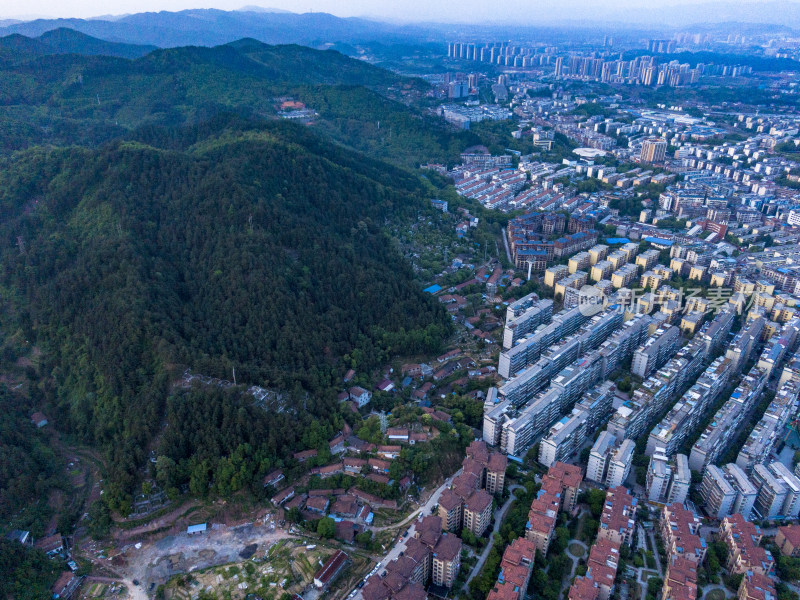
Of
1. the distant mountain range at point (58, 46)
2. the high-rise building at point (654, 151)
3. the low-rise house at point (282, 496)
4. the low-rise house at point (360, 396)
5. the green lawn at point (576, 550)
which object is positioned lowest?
the green lawn at point (576, 550)

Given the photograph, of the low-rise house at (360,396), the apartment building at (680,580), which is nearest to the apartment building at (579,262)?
the low-rise house at (360,396)

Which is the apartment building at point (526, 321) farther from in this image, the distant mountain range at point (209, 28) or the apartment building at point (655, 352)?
the distant mountain range at point (209, 28)

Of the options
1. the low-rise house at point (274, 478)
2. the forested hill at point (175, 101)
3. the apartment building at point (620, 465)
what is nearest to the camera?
the low-rise house at point (274, 478)

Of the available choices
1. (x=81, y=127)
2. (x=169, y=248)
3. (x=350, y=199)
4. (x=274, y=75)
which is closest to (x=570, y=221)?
(x=350, y=199)

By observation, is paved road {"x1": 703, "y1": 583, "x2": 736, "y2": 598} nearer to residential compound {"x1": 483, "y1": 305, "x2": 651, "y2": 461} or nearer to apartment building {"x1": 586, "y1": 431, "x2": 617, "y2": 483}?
apartment building {"x1": 586, "y1": 431, "x2": 617, "y2": 483}

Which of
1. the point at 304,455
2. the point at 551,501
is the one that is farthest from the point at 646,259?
the point at 304,455

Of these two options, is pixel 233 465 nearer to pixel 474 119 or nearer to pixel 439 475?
pixel 439 475
